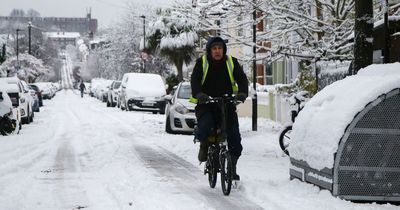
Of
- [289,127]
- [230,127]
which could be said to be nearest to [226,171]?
[230,127]

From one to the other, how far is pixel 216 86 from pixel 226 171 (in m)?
1.09

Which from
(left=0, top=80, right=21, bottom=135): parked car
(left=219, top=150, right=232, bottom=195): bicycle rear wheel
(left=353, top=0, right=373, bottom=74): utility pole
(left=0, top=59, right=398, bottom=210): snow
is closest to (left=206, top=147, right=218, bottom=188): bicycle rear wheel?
(left=0, top=59, right=398, bottom=210): snow

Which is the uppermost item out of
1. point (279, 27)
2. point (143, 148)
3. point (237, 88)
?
point (279, 27)

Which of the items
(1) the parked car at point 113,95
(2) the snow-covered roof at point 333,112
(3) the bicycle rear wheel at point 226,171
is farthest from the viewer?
(1) the parked car at point 113,95

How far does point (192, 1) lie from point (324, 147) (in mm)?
9625

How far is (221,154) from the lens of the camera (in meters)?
7.45

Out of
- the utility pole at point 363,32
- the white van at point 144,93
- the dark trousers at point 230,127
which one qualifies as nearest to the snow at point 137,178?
the dark trousers at point 230,127

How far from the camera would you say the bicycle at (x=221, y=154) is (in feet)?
23.6

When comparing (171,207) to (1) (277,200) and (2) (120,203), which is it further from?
(1) (277,200)

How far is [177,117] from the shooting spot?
1720 cm

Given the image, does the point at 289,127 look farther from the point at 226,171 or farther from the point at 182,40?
the point at 182,40

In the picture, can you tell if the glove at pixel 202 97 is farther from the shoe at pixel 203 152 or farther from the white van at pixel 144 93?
the white van at pixel 144 93

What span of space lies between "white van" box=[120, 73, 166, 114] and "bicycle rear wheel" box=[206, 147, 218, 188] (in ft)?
70.3

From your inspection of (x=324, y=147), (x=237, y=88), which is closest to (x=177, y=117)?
(x=237, y=88)
